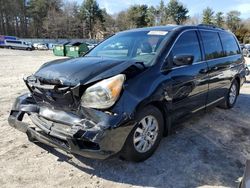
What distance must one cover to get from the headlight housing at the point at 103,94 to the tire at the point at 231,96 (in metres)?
3.69

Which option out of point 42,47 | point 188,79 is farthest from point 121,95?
point 42,47

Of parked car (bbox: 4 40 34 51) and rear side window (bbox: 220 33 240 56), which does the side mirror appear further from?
parked car (bbox: 4 40 34 51)

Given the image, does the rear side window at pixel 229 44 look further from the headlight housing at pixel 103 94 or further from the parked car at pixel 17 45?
the parked car at pixel 17 45

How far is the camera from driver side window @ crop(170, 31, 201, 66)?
3901 millimetres

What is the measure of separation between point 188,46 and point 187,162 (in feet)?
5.88

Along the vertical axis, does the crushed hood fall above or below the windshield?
below

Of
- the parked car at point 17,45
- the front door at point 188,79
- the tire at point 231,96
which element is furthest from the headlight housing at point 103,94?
the parked car at point 17,45

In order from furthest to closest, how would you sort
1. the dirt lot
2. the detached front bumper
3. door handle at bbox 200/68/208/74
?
door handle at bbox 200/68/208/74 → the dirt lot → the detached front bumper

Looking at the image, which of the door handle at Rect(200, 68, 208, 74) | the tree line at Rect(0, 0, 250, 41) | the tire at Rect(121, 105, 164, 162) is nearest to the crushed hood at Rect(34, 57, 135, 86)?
the tire at Rect(121, 105, 164, 162)

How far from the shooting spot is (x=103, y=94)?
293 cm

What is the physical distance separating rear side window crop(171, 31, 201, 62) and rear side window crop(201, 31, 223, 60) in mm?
297

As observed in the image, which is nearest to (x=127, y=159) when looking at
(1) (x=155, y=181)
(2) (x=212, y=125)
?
(1) (x=155, y=181)

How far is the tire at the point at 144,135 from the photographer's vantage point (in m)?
3.17

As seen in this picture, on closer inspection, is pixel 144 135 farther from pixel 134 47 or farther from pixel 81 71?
pixel 134 47
